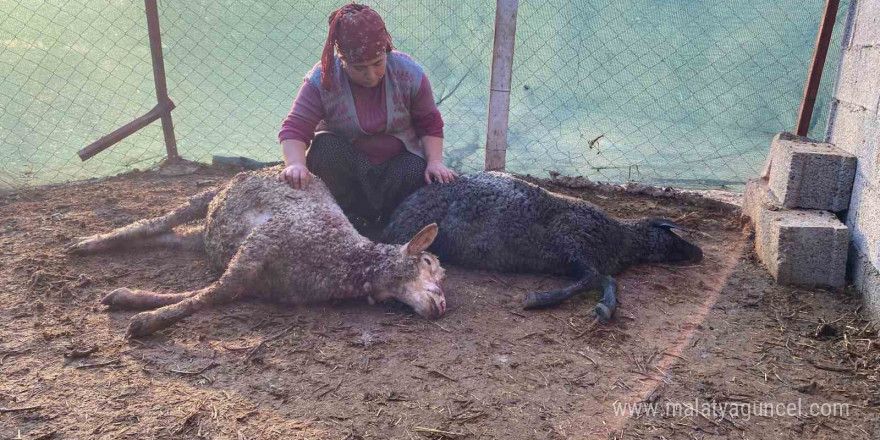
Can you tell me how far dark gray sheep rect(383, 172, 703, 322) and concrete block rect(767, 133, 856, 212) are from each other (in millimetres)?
Answer: 1128

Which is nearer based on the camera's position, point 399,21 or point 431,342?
point 431,342

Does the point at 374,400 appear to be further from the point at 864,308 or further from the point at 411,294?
the point at 864,308

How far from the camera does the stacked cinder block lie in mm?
3639

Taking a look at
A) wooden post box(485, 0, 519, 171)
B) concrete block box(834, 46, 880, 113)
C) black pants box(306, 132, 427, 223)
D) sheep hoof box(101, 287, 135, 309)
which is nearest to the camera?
sheep hoof box(101, 287, 135, 309)

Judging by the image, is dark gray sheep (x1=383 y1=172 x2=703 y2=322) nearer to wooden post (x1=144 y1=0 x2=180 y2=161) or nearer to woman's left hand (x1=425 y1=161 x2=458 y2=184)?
woman's left hand (x1=425 y1=161 x2=458 y2=184)

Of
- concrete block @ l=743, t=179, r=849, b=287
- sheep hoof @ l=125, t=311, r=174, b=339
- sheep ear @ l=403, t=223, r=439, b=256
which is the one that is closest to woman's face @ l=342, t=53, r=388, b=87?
sheep ear @ l=403, t=223, r=439, b=256

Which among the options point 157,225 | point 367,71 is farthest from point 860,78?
point 157,225

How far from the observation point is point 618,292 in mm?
3707

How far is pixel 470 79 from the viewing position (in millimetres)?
5953

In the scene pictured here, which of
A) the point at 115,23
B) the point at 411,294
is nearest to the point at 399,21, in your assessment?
the point at 115,23

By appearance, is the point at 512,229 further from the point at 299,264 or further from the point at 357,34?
the point at 357,34

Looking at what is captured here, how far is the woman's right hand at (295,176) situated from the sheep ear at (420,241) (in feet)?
2.87

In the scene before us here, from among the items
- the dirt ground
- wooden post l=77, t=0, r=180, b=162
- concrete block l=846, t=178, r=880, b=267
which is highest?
wooden post l=77, t=0, r=180, b=162

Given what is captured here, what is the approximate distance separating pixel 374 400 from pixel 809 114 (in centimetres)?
432
